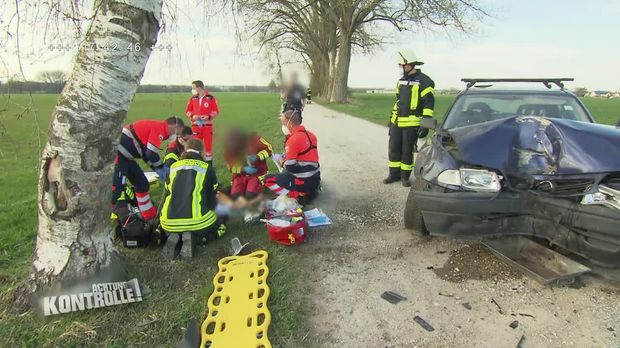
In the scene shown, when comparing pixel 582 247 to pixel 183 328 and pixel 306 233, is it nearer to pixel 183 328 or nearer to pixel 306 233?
pixel 306 233

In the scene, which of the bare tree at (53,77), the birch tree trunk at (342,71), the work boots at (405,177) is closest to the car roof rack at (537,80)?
the work boots at (405,177)

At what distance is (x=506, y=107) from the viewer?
491 centimetres

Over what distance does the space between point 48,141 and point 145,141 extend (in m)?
2.27

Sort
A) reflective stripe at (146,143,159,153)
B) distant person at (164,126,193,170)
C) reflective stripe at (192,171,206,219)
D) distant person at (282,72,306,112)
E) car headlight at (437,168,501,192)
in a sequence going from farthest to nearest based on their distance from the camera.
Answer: distant person at (282,72,306,112) → distant person at (164,126,193,170) → reflective stripe at (146,143,159,153) → reflective stripe at (192,171,206,219) → car headlight at (437,168,501,192)

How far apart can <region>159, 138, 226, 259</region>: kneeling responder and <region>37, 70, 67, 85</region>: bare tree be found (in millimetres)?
1464

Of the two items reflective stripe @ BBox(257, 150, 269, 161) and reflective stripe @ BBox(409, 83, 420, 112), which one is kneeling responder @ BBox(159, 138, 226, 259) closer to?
reflective stripe @ BBox(257, 150, 269, 161)

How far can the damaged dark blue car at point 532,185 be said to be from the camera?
9.59 ft

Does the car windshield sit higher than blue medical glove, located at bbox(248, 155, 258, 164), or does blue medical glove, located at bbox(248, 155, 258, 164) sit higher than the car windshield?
the car windshield

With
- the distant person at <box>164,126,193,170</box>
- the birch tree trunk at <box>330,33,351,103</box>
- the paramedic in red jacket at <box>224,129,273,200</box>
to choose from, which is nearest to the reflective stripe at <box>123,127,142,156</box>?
the distant person at <box>164,126,193,170</box>

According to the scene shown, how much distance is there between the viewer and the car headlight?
10.8ft

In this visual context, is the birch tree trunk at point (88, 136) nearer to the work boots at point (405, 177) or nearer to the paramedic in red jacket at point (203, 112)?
the work boots at point (405, 177)

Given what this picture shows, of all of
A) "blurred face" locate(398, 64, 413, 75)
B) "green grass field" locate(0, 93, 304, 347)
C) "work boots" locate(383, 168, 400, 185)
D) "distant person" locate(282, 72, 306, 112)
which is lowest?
"green grass field" locate(0, 93, 304, 347)

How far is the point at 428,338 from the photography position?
2.74m

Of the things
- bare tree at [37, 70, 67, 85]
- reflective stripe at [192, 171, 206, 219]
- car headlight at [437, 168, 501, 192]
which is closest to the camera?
bare tree at [37, 70, 67, 85]
